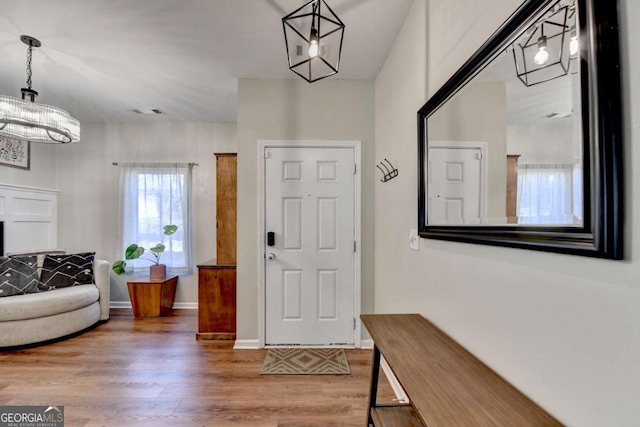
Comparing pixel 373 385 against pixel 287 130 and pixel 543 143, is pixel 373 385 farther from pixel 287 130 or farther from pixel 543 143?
pixel 287 130

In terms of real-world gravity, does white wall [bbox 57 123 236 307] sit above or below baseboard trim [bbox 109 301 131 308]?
above

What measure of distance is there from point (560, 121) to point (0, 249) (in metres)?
5.11

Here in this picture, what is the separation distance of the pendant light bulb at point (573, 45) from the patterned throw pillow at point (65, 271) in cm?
447

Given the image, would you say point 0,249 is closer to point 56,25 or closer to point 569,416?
point 56,25

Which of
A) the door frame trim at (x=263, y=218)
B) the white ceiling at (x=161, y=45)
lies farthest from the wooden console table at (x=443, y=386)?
the white ceiling at (x=161, y=45)

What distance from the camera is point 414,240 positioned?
1.78 m

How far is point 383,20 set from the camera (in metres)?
1.99

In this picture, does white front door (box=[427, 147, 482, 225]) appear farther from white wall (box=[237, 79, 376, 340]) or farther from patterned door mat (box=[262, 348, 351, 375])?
patterned door mat (box=[262, 348, 351, 375])

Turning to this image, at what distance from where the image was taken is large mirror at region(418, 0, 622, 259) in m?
0.63

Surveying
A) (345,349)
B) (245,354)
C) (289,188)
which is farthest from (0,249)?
(345,349)

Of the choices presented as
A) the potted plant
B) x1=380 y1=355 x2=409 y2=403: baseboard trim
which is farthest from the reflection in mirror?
the potted plant

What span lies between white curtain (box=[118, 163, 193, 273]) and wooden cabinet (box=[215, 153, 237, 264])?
115 centimetres

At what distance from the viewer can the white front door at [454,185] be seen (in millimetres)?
1163

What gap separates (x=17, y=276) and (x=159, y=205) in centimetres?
157
